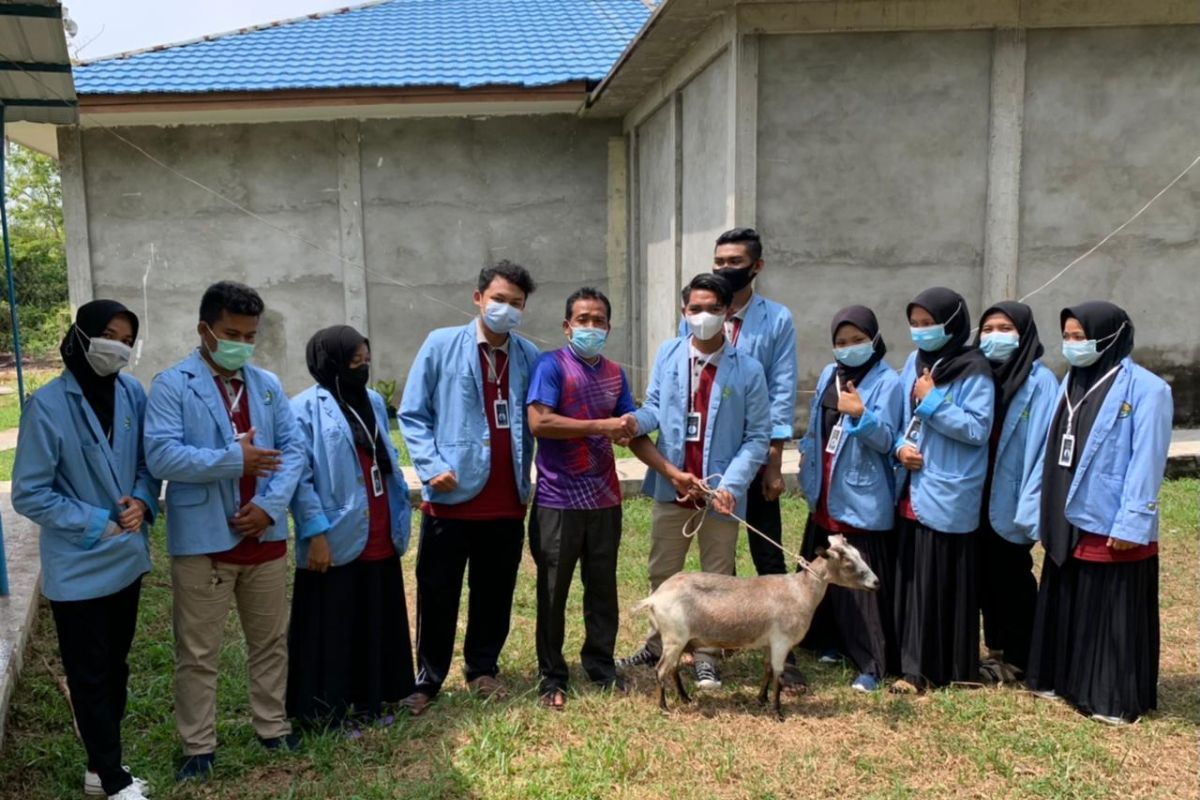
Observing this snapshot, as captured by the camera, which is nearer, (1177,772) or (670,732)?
(1177,772)

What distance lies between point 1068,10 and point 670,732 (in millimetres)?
7929

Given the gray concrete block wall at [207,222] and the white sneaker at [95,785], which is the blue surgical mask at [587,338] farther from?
the gray concrete block wall at [207,222]

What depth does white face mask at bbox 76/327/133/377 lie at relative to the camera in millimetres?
3480

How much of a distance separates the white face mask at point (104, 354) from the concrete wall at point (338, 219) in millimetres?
9548

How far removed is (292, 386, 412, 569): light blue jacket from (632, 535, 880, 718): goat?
1.29 m

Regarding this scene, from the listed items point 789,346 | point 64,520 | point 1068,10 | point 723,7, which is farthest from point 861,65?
point 64,520

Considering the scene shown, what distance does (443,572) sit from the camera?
4359 mm

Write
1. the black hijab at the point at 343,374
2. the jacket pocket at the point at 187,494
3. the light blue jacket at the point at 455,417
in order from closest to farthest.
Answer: the jacket pocket at the point at 187,494
the black hijab at the point at 343,374
the light blue jacket at the point at 455,417

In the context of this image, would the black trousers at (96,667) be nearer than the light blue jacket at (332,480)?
Yes

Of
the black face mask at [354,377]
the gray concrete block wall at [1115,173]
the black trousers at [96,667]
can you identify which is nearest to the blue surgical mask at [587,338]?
the black face mask at [354,377]

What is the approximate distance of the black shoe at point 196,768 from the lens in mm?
3730

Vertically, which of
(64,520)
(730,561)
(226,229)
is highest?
(226,229)

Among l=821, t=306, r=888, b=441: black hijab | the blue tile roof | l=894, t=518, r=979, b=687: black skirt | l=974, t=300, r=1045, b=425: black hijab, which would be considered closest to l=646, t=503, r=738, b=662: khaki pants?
l=821, t=306, r=888, b=441: black hijab

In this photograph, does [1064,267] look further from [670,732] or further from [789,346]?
[670,732]
